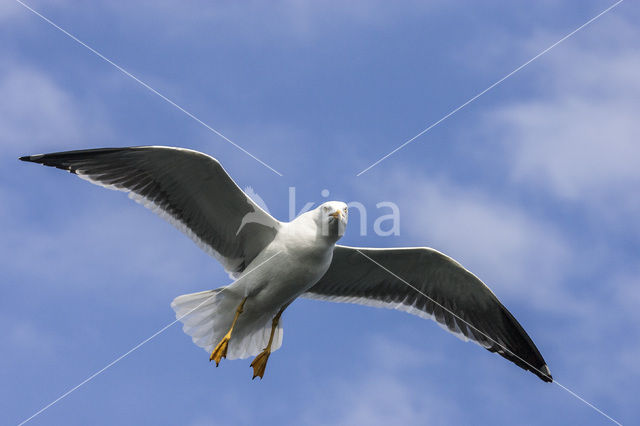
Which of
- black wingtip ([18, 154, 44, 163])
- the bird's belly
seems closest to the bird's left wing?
the bird's belly

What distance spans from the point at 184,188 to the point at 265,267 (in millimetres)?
1143

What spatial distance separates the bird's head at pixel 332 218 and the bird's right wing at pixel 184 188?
0.58 metres

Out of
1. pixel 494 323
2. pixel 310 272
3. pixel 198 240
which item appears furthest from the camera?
pixel 494 323

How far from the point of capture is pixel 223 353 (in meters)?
8.80

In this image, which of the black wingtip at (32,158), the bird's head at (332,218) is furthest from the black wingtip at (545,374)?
the black wingtip at (32,158)

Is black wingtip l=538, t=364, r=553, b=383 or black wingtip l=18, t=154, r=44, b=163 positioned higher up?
black wingtip l=538, t=364, r=553, b=383

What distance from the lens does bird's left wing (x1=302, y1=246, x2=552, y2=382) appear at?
960cm

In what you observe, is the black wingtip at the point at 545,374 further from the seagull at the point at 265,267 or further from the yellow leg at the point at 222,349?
the yellow leg at the point at 222,349

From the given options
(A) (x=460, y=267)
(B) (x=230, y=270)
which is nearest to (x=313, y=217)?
(B) (x=230, y=270)

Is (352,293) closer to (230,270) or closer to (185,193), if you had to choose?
(230,270)

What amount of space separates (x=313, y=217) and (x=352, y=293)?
172cm

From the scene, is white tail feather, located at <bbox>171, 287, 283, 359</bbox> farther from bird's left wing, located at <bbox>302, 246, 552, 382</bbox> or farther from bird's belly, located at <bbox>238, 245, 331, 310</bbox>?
bird's left wing, located at <bbox>302, 246, 552, 382</bbox>

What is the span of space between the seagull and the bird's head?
12 mm

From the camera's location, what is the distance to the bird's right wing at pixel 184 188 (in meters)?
8.56
